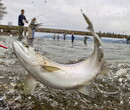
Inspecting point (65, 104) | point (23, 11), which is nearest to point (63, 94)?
point (65, 104)

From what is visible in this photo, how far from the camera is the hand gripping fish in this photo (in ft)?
11.9

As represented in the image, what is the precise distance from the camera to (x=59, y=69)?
148 inches

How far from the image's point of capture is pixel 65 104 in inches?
191

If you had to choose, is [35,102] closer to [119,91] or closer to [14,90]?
[14,90]

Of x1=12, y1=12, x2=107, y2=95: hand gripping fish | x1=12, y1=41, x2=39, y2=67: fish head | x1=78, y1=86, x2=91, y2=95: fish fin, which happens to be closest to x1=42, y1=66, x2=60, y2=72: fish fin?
x1=12, y1=12, x2=107, y2=95: hand gripping fish

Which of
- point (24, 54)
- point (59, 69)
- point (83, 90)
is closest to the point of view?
point (24, 54)

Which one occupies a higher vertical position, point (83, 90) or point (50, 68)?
point (50, 68)

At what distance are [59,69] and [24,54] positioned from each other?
570 mm

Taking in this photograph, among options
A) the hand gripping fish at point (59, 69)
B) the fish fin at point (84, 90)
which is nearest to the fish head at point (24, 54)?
the hand gripping fish at point (59, 69)

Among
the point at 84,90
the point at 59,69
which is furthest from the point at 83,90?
the point at 59,69

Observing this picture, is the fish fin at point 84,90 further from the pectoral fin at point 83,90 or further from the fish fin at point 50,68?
the fish fin at point 50,68

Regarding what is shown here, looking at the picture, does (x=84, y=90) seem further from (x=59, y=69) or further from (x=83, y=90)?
(x=59, y=69)

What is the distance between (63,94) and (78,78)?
1.68 metres

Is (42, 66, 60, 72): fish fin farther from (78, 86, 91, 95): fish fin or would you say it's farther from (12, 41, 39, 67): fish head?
(78, 86, 91, 95): fish fin
